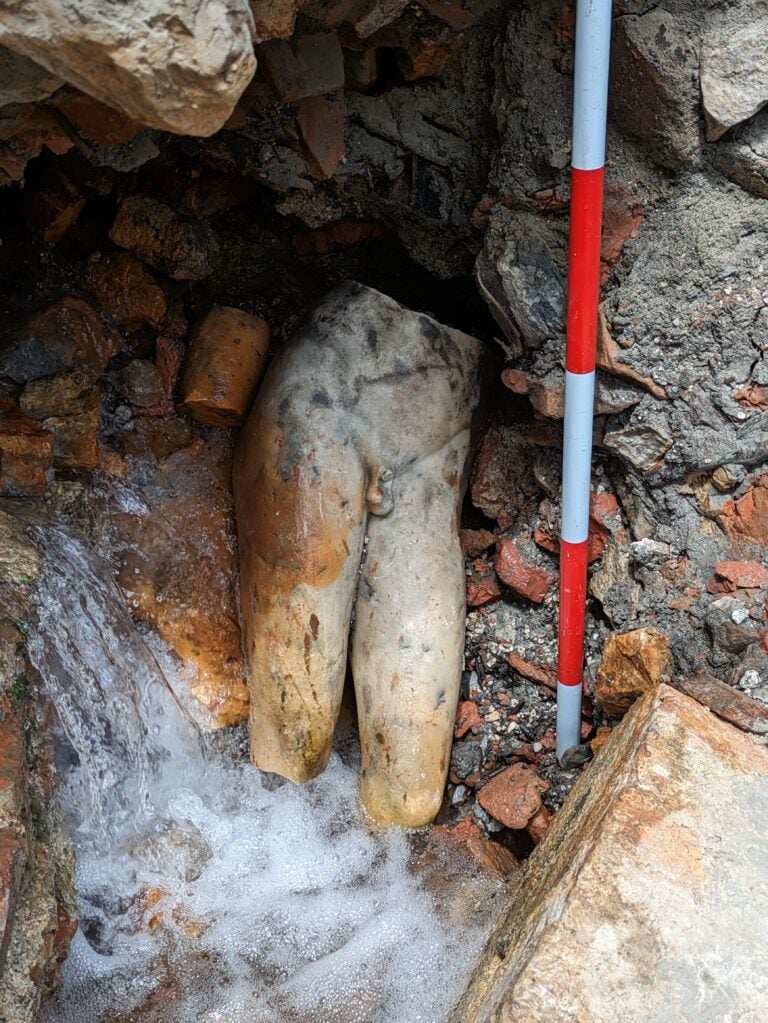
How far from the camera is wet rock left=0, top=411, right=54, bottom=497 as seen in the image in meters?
2.36

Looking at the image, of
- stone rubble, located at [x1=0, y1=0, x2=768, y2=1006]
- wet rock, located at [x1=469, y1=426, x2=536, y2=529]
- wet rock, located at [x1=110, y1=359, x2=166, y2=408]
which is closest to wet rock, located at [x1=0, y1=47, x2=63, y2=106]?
stone rubble, located at [x1=0, y1=0, x2=768, y2=1006]

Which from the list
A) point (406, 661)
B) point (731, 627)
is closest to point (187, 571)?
point (406, 661)

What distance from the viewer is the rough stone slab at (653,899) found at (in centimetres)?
156

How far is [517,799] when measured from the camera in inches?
95.3

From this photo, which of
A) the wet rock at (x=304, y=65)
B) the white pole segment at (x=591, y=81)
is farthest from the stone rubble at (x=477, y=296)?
the white pole segment at (x=591, y=81)

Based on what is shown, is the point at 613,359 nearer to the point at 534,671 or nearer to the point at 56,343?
the point at 534,671

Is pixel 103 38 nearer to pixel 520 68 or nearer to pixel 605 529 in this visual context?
pixel 520 68

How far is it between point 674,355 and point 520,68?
68cm

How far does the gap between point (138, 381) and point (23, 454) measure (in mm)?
366

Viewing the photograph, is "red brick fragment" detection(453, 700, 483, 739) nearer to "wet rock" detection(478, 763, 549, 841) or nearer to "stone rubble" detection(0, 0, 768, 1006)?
"stone rubble" detection(0, 0, 768, 1006)

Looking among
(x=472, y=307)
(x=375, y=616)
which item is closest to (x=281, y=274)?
(x=472, y=307)

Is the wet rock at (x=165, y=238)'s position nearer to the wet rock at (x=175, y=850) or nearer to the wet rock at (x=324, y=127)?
the wet rock at (x=324, y=127)

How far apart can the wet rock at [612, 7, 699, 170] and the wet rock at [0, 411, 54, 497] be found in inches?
58.8

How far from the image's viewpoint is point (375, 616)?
245 cm
